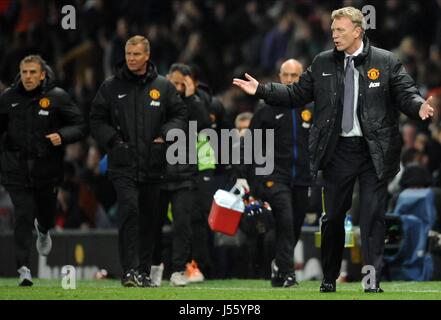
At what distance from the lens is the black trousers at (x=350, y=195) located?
13.0 metres

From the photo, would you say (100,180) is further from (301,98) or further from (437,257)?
(301,98)

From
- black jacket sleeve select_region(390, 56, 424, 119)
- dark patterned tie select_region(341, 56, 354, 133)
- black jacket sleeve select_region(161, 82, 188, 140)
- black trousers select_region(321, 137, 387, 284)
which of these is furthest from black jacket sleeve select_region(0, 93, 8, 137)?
black jacket sleeve select_region(390, 56, 424, 119)

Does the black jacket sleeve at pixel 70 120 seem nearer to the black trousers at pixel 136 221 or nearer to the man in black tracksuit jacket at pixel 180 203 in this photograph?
the black trousers at pixel 136 221

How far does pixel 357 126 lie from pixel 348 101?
24cm

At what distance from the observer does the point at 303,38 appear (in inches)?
963

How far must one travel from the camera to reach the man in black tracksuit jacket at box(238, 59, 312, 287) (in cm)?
1580

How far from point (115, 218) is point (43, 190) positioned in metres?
5.86

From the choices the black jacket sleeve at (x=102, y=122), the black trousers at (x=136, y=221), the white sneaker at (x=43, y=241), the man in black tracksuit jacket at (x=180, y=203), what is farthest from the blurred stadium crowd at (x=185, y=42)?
A: the black jacket sleeve at (x=102, y=122)

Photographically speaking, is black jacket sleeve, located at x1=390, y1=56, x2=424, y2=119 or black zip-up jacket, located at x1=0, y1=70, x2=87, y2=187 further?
black zip-up jacket, located at x1=0, y1=70, x2=87, y2=187

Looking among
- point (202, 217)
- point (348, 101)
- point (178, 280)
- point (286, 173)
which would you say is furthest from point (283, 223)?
point (348, 101)

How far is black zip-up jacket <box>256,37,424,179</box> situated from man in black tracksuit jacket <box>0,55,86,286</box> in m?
3.14

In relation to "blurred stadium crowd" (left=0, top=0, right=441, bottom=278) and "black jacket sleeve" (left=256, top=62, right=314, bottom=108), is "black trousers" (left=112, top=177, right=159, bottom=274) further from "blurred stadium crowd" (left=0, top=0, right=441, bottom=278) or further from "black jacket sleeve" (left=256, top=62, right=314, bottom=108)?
"blurred stadium crowd" (left=0, top=0, right=441, bottom=278)

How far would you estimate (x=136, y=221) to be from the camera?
14.8 meters
